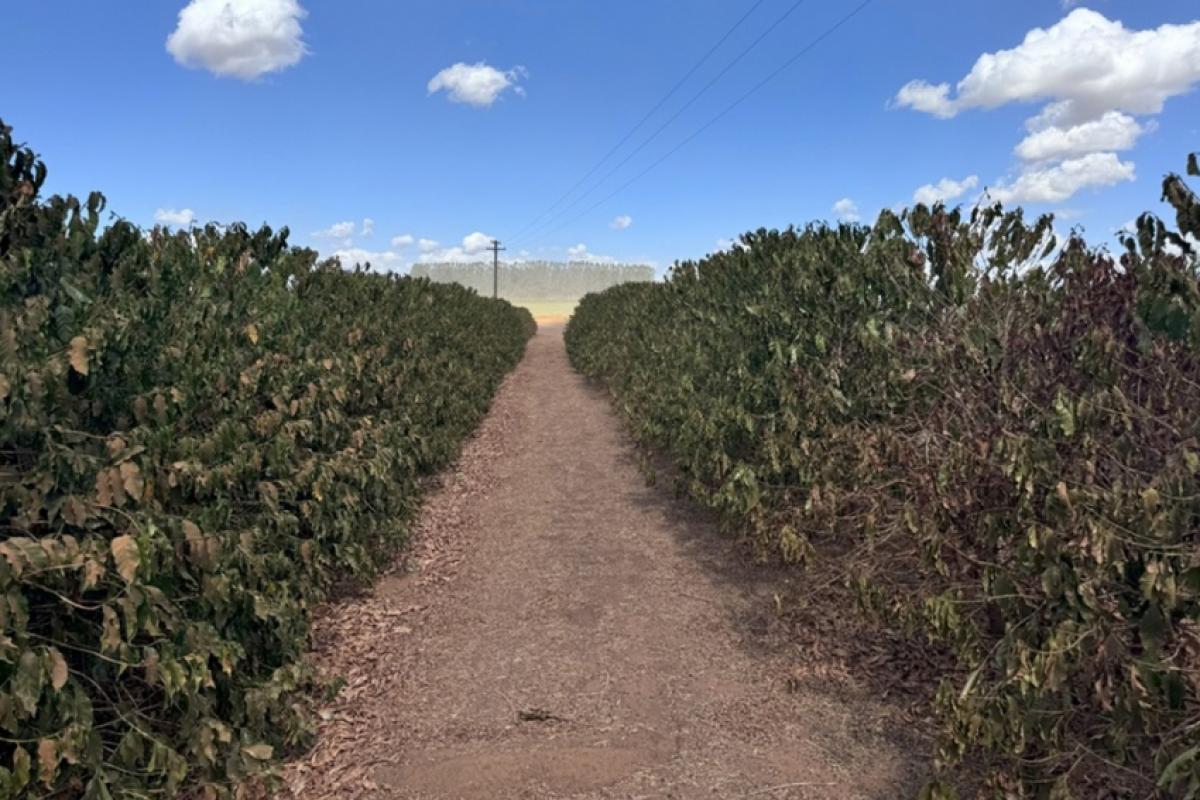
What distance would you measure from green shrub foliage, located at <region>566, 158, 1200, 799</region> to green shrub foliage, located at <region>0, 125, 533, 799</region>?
2.87m

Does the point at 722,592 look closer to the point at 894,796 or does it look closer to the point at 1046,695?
the point at 894,796

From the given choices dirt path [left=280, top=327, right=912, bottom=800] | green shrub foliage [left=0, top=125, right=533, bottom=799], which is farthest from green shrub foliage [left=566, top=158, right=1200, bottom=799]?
green shrub foliage [left=0, top=125, right=533, bottom=799]

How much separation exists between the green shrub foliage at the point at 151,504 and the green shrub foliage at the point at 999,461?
287 centimetres

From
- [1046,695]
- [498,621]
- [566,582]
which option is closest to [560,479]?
[566,582]

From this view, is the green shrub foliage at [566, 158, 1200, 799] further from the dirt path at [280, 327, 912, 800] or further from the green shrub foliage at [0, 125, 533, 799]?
the green shrub foliage at [0, 125, 533, 799]

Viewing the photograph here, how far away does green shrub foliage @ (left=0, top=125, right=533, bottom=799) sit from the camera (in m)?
2.49

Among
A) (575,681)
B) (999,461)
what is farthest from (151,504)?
(999,461)

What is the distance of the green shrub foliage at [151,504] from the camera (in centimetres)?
249

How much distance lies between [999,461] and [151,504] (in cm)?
365

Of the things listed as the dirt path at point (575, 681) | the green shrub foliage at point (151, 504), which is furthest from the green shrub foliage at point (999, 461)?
the green shrub foliage at point (151, 504)

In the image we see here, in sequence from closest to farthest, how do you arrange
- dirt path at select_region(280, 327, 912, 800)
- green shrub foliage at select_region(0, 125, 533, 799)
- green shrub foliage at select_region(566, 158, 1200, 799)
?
green shrub foliage at select_region(566, 158, 1200, 799)
green shrub foliage at select_region(0, 125, 533, 799)
dirt path at select_region(280, 327, 912, 800)

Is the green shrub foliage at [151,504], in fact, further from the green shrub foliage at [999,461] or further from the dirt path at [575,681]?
the green shrub foliage at [999,461]

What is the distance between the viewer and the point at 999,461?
3355mm

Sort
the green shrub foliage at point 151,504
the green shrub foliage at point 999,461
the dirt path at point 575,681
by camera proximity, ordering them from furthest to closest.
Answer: the dirt path at point 575,681 → the green shrub foliage at point 151,504 → the green shrub foliage at point 999,461
